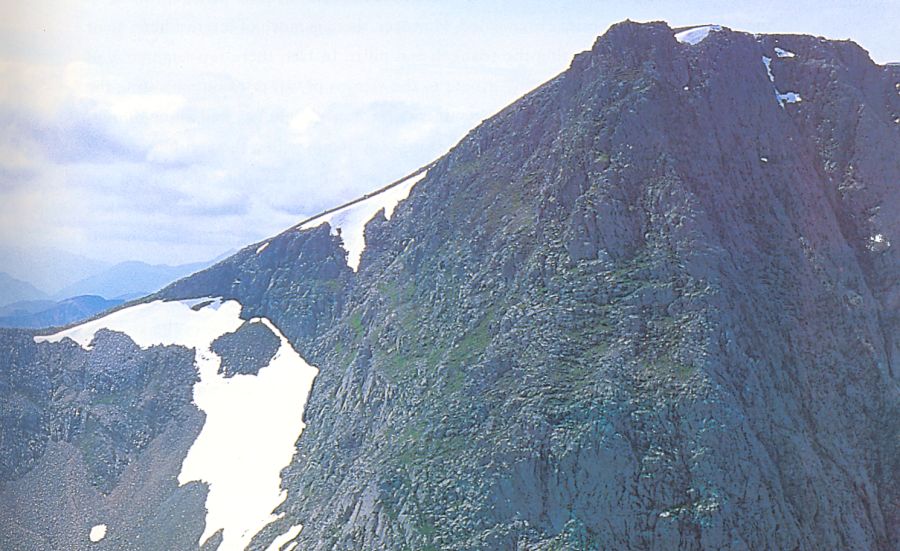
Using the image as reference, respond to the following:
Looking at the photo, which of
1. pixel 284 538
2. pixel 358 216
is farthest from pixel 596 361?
pixel 358 216

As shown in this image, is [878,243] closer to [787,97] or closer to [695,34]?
[787,97]

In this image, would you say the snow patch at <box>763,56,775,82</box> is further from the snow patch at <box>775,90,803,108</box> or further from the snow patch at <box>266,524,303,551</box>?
the snow patch at <box>266,524,303,551</box>

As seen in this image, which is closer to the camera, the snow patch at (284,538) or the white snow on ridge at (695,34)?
the snow patch at (284,538)

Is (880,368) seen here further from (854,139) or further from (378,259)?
(378,259)

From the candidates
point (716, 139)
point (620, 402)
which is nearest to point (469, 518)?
point (620, 402)

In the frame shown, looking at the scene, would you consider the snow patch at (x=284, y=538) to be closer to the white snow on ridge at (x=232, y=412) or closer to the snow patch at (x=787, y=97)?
the white snow on ridge at (x=232, y=412)

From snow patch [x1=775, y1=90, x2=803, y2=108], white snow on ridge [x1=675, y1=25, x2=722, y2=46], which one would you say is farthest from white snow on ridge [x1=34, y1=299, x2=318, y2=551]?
snow patch [x1=775, y1=90, x2=803, y2=108]

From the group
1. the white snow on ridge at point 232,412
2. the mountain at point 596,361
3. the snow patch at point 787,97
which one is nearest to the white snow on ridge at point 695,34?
the mountain at point 596,361
